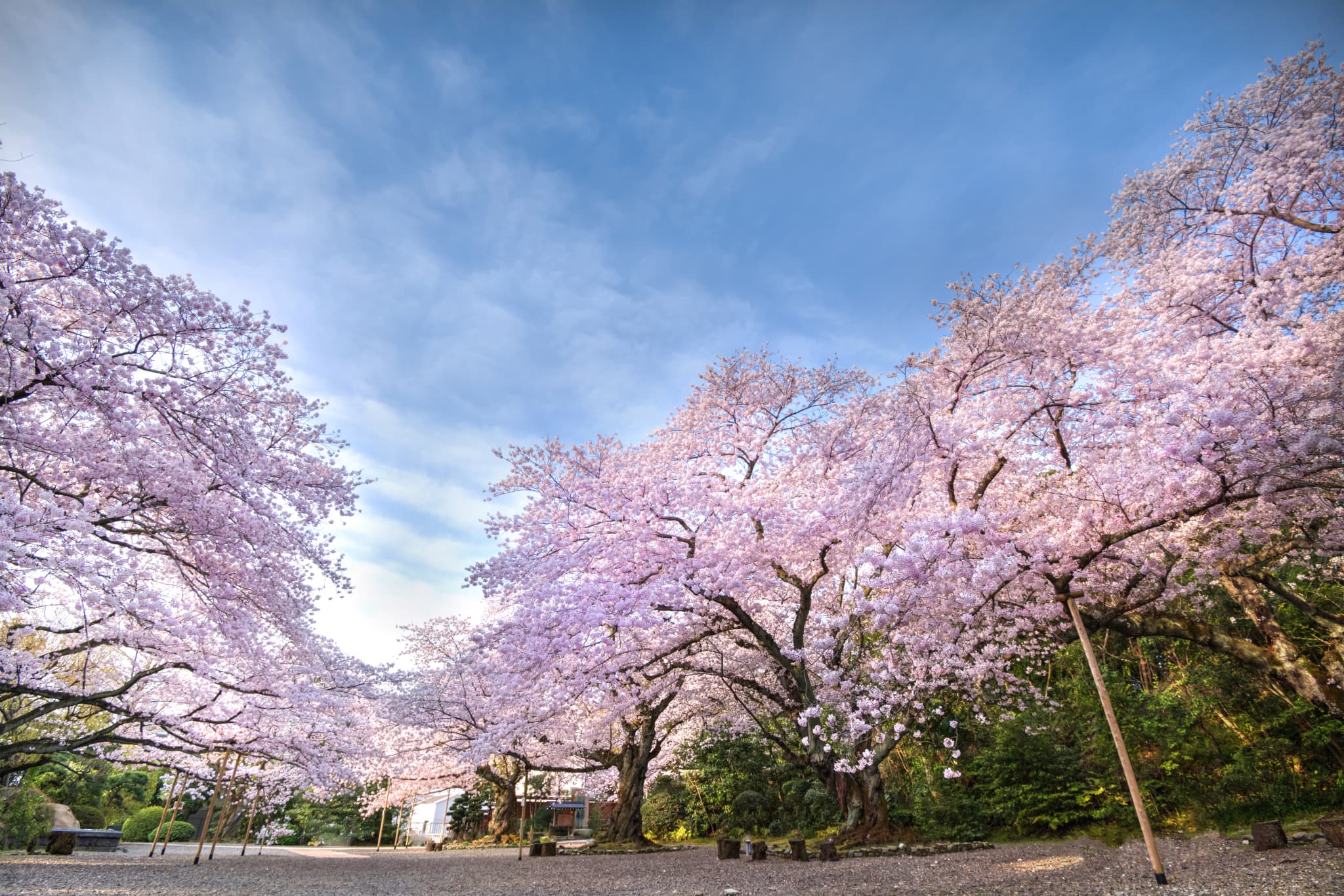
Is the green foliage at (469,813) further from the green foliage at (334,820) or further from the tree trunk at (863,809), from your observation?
the tree trunk at (863,809)

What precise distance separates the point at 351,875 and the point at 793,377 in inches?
499

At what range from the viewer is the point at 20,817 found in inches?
615

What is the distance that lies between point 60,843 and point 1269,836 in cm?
2335

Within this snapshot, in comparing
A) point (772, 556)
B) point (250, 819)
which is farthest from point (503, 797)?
point (772, 556)

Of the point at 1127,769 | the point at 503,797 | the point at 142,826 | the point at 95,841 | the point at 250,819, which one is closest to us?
the point at 1127,769

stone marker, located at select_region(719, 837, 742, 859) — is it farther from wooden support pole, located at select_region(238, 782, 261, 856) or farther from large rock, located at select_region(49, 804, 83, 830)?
large rock, located at select_region(49, 804, 83, 830)

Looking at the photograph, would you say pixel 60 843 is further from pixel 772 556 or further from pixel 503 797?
pixel 772 556

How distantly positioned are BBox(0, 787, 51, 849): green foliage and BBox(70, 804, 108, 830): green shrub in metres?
5.60

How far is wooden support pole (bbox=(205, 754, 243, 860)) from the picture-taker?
1471 cm

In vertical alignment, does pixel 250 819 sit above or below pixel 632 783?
below

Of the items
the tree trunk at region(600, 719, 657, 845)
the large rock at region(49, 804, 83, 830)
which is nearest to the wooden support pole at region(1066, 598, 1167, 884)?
the tree trunk at region(600, 719, 657, 845)

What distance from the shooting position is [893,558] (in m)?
7.52

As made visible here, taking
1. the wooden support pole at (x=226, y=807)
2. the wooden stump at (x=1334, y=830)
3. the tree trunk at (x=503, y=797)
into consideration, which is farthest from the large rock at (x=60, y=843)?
the wooden stump at (x=1334, y=830)

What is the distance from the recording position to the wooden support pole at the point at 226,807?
14.7 m
